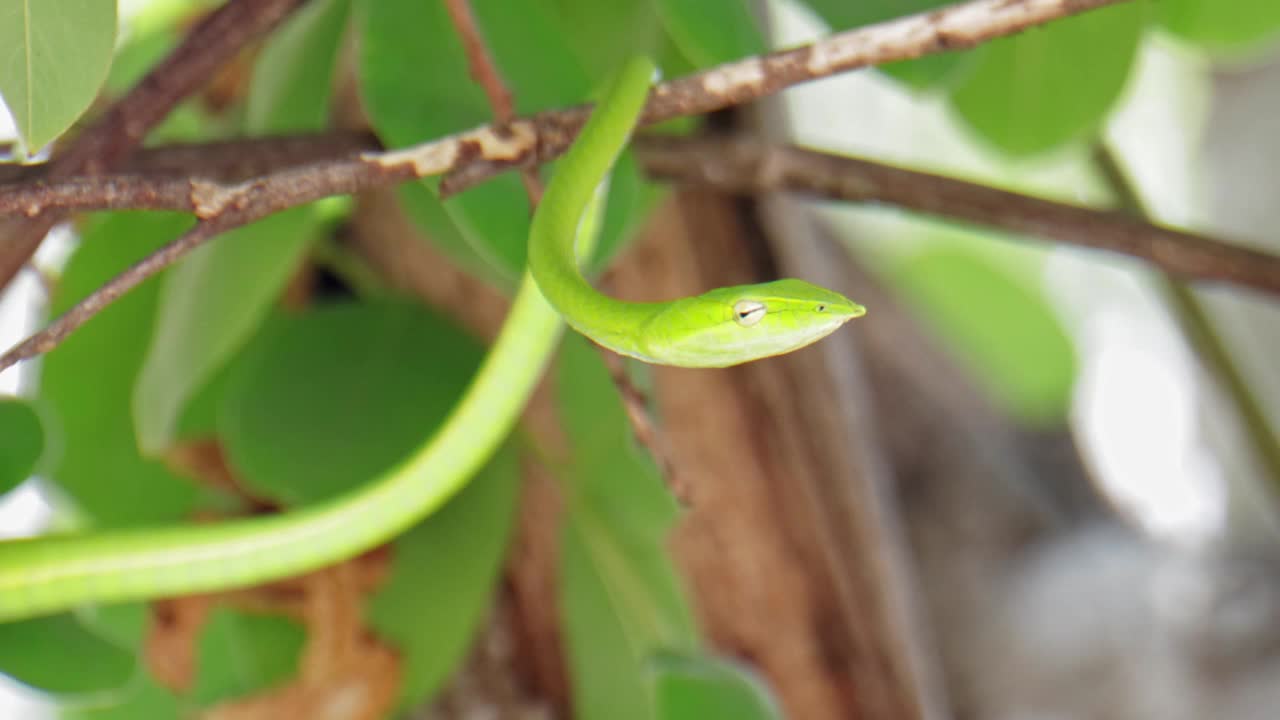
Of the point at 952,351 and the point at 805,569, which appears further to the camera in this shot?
the point at 952,351

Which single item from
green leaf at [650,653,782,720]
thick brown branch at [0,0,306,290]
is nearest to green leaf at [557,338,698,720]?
green leaf at [650,653,782,720]

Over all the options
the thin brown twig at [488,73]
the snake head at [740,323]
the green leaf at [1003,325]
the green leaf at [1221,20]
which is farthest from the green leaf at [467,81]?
the green leaf at [1003,325]

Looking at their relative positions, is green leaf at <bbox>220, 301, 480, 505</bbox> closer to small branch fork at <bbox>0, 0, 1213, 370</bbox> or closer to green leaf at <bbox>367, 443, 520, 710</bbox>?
green leaf at <bbox>367, 443, 520, 710</bbox>

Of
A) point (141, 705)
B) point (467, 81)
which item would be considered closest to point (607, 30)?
point (467, 81)

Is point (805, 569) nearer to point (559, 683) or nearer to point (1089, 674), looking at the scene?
point (559, 683)

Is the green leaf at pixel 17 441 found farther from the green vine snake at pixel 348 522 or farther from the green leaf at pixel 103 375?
the green leaf at pixel 103 375

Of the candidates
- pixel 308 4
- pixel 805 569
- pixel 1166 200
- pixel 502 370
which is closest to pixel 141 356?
pixel 308 4
